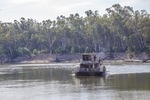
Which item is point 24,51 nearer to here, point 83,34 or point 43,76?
point 83,34

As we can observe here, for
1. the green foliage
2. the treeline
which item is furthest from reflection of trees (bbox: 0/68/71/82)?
the green foliage

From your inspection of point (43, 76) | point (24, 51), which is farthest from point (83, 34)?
point (43, 76)

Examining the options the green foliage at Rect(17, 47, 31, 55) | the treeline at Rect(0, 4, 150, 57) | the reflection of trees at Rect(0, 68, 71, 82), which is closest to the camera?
the reflection of trees at Rect(0, 68, 71, 82)

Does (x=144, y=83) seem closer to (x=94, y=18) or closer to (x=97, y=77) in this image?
(x=97, y=77)

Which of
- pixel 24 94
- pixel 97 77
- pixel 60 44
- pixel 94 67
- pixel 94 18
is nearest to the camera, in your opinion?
pixel 24 94

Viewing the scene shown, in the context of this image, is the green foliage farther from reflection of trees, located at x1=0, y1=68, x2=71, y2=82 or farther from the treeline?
reflection of trees, located at x1=0, y1=68, x2=71, y2=82

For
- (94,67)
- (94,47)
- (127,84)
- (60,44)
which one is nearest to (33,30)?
(60,44)

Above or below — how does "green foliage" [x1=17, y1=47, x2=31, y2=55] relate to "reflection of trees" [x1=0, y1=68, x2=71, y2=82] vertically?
above

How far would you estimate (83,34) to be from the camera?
168 m

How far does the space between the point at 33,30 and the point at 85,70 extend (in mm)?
118541

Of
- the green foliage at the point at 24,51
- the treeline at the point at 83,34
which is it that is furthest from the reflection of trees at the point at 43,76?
the green foliage at the point at 24,51

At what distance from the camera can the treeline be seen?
148000 mm

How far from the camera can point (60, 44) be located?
581 ft

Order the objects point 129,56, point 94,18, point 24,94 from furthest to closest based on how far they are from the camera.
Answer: point 94,18
point 129,56
point 24,94
